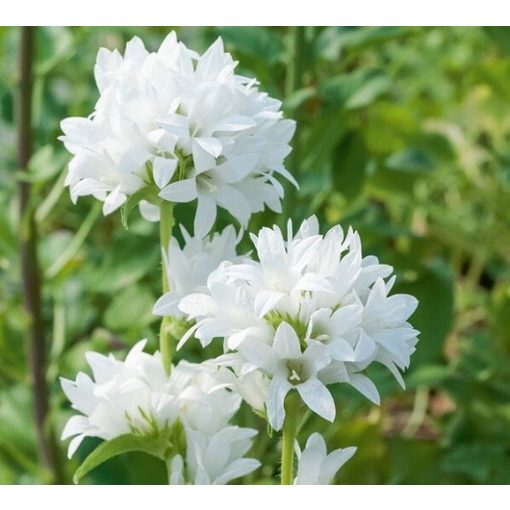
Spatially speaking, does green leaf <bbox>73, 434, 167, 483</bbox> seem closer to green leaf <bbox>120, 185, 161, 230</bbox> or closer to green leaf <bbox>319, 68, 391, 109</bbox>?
green leaf <bbox>120, 185, 161, 230</bbox>

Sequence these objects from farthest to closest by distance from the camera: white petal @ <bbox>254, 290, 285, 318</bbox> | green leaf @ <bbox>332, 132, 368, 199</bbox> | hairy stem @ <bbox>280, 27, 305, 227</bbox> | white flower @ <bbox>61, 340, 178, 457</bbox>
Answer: green leaf @ <bbox>332, 132, 368, 199</bbox>, hairy stem @ <bbox>280, 27, 305, 227</bbox>, white flower @ <bbox>61, 340, 178, 457</bbox>, white petal @ <bbox>254, 290, 285, 318</bbox>

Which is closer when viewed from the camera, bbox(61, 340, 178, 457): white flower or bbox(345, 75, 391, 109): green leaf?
bbox(61, 340, 178, 457): white flower

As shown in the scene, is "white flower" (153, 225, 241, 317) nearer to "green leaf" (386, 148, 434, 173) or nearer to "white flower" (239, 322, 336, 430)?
"white flower" (239, 322, 336, 430)

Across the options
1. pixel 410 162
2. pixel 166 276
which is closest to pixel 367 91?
pixel 410 162

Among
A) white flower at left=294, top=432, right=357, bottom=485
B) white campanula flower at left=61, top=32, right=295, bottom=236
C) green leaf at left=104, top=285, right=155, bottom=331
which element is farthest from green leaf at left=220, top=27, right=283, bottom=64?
white flower at left=294, top=432, right=357, bottom=485

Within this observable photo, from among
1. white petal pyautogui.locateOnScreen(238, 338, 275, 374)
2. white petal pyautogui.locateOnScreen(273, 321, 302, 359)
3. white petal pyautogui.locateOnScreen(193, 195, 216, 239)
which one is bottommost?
white petal pyautogui.locateOnScreen(238, 338, 275, 374)

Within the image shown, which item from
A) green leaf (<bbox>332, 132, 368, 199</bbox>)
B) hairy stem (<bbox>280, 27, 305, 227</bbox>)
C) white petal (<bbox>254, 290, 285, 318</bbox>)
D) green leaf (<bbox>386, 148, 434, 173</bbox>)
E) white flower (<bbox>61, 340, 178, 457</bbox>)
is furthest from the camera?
green leaf (<bbox>386, 148, 434, 173</bbox>)

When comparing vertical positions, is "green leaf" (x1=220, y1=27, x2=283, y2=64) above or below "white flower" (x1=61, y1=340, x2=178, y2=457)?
above
